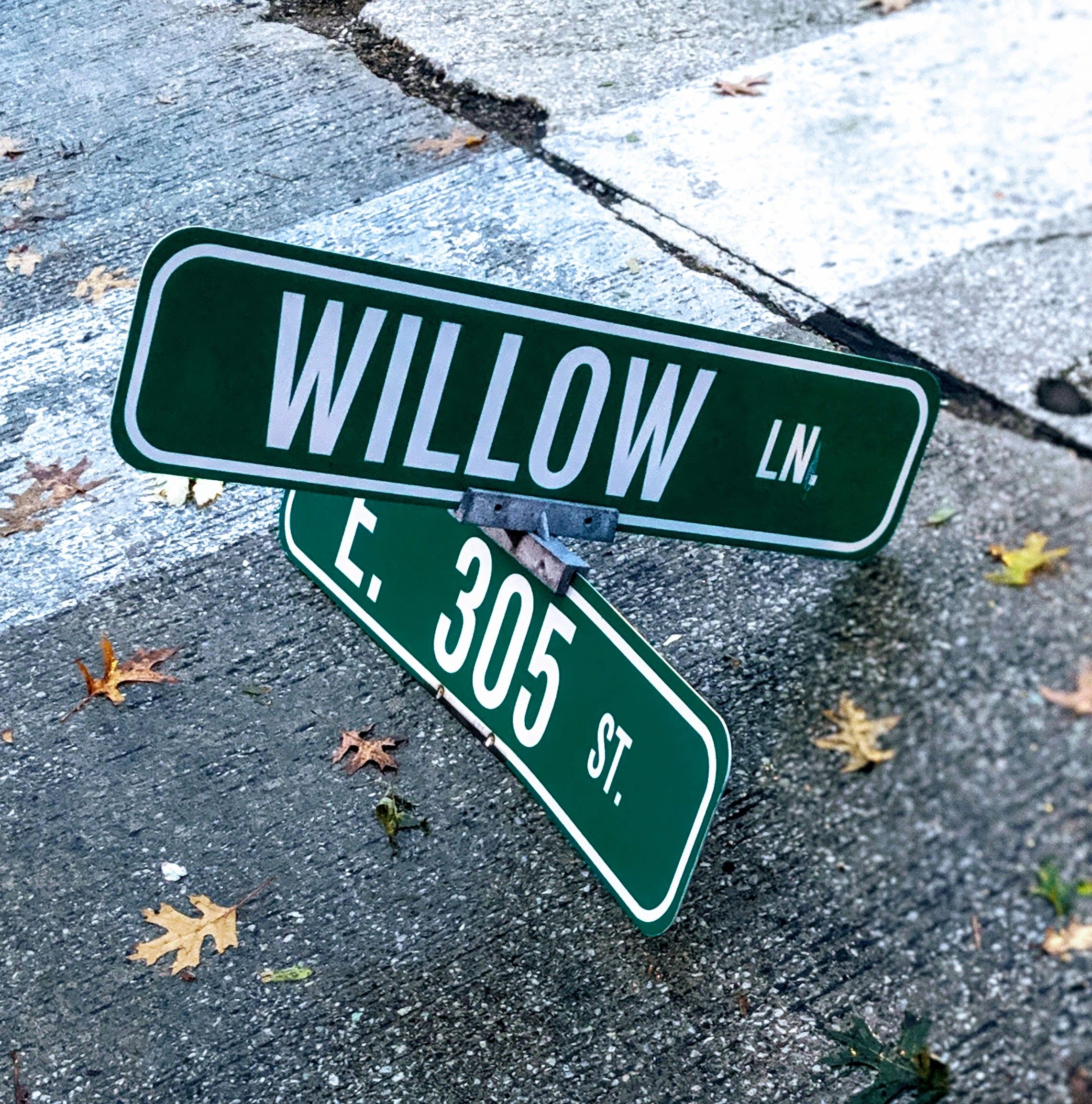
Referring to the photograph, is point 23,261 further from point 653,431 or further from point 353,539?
point 653,431

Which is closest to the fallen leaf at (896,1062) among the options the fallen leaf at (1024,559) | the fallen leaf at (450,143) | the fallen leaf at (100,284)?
the fallen leaf at (1024,559)

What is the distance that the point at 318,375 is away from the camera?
5.71 ft

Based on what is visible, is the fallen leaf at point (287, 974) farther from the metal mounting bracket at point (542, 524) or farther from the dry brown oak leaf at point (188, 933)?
the metal mounting bracket at point (542, 524)

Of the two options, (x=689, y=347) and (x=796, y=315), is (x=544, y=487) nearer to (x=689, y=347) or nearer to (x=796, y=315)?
(x=689, y=347)

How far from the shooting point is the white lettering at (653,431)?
1.97m

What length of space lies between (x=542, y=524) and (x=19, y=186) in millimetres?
4256

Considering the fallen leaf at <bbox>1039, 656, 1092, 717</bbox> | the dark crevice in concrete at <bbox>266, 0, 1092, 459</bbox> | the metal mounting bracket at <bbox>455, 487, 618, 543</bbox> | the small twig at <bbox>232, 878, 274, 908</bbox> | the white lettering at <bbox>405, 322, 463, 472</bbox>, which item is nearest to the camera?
the white lettering at <bbox>405, 322, 463, 472</bbox>

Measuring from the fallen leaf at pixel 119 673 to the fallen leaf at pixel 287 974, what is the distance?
0.92m

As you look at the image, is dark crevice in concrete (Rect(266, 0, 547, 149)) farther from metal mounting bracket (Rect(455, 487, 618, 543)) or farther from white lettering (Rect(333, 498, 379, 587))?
metal mounting bracket (Rect(455, 487, 618, 543))

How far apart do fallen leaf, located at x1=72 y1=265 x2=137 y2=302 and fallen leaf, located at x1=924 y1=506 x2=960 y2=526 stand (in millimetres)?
2982

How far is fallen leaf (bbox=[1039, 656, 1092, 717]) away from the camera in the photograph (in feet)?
9.41

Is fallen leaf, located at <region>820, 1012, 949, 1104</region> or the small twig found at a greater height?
fallen leaf, located at <region>820, 1012, 949, 1104</region>

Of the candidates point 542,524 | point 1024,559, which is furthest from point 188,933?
point 1024,559

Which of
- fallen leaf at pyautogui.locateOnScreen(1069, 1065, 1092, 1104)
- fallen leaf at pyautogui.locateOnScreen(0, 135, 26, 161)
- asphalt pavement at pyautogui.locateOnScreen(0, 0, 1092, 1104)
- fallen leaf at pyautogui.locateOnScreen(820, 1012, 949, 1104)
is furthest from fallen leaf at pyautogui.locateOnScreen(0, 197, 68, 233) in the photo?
fallen leaf at pyautogui.locateOnScreen(1069, 1065, 1092, 1104)
